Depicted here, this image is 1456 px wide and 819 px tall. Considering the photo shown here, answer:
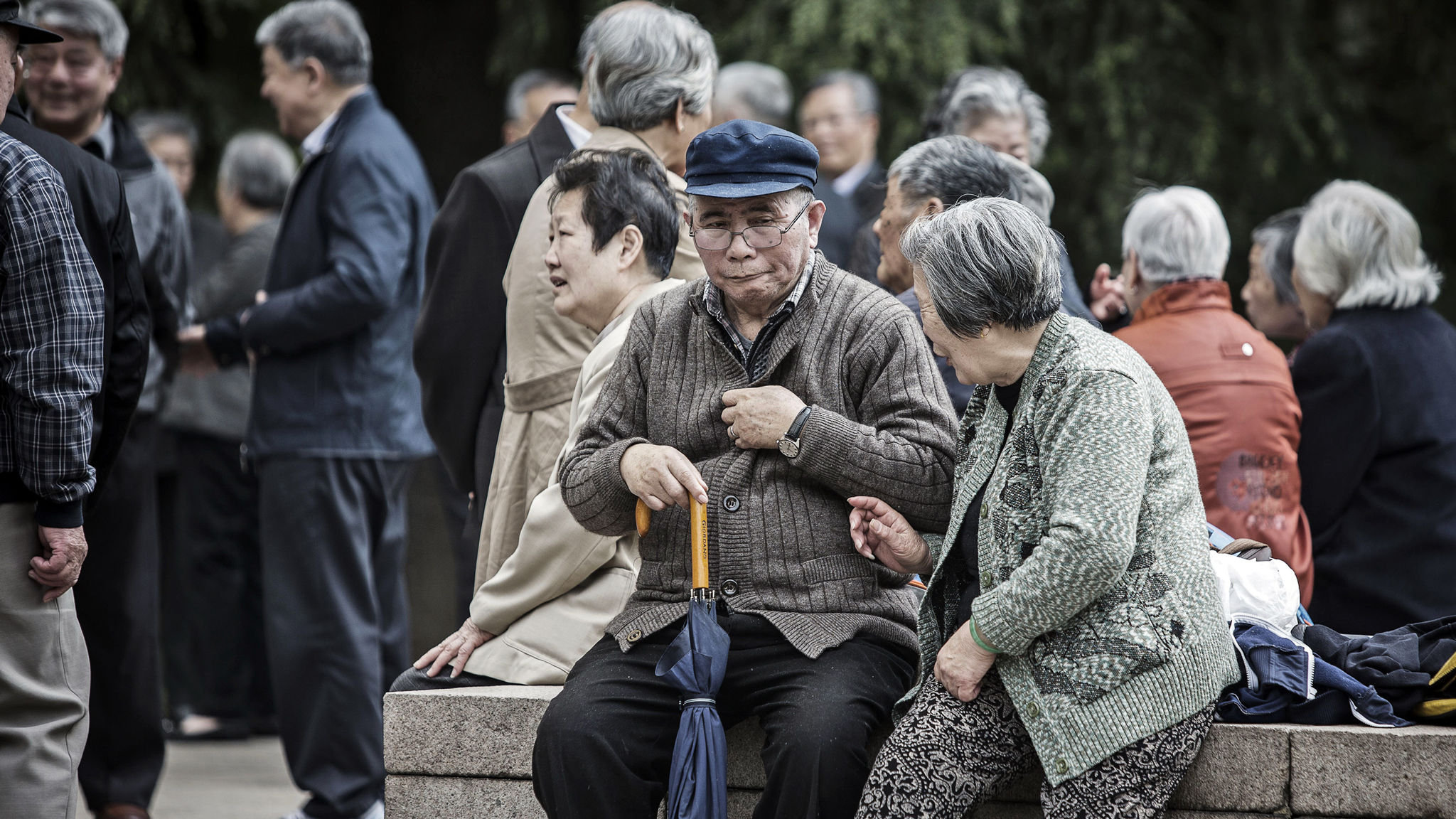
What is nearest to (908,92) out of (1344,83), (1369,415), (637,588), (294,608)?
(1344,83)

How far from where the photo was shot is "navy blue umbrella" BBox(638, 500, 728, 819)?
3.05m

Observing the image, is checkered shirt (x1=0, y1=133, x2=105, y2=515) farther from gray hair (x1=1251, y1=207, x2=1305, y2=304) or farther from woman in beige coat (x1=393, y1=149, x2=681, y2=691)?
gray hair (x1=1251, y1=207, x2=1305, y2=304)

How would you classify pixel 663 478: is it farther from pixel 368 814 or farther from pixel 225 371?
pixel 225 371

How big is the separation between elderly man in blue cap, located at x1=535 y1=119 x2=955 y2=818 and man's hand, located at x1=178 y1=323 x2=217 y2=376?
91.8 inches

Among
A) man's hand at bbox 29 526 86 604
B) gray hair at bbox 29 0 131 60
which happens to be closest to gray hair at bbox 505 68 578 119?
gray hair at bbox 29 0 131 60

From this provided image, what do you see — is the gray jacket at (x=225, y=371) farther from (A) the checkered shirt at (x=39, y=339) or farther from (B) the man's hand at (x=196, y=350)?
(A) the checkered shirt at (x=39, y=339)

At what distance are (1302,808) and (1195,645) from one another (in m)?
0.45

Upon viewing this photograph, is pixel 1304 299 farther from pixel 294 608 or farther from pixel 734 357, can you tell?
pixel 294 608

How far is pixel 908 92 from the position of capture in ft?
23.9

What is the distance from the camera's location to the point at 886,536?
10.4 ft

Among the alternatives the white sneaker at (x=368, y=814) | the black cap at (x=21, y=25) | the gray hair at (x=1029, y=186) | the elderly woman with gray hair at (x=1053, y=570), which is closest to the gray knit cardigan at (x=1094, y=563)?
the elderly woman with gray hair at (x=1053, y=570)

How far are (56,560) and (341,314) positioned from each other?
5.55 ft

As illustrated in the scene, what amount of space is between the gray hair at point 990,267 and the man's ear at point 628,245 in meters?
0.94

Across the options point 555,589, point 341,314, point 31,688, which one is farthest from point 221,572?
point 555,589
